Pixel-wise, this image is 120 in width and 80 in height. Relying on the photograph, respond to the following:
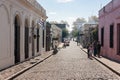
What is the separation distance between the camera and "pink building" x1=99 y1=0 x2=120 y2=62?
24.4 metres

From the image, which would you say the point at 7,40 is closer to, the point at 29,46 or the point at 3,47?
the point at 3,47

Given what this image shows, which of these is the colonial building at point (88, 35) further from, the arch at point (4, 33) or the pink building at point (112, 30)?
the arch at point (4, 33)

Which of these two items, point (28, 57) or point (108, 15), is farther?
point (108, 15)

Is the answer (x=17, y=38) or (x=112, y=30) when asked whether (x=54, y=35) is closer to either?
(x=112, y=30)

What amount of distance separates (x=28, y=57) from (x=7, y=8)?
341 inches

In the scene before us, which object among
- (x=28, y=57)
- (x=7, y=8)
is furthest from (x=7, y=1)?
→ (x=28, y=57)

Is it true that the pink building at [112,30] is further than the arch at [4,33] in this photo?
Yes

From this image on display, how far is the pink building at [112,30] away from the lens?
24.4 meters

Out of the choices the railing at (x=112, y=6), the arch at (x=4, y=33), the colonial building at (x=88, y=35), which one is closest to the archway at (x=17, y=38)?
the arch at (x=4, y=33)

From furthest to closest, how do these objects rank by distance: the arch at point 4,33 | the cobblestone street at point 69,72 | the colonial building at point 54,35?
1. the colonial building at point 54,35
2. the arch at point 4,33
3. the cobblestone street at point 69,72

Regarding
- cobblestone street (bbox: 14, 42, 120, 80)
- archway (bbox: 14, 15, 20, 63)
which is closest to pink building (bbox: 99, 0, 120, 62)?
cobblestone street (bbox: 14, 42, 120, 80)

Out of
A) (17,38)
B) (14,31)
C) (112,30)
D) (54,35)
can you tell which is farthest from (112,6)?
(54,35)

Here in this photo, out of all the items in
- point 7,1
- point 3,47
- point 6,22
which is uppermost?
point 7,1

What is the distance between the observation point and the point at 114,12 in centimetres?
2572
